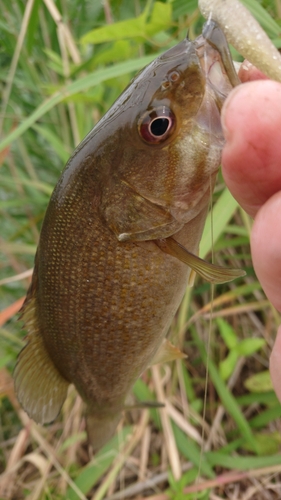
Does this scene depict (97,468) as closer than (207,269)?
No

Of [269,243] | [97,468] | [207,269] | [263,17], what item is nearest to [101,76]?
[263,17]

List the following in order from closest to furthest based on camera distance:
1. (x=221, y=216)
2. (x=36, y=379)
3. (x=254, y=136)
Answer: (x=254, y=136)
(x=36, y=379)
(x=221, y=216)

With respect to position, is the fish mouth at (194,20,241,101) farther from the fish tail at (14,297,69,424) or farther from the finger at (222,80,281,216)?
the fish tail at (14,297,69,424)

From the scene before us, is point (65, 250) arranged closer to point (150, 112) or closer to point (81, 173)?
point (81, 173)

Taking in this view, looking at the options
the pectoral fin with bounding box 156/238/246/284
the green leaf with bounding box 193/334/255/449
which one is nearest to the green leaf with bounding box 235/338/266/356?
the green leaf with bounding box 193/334/255/449

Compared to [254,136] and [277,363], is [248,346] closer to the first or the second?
[277,363]

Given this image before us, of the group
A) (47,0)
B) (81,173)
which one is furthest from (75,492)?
(47,0)
